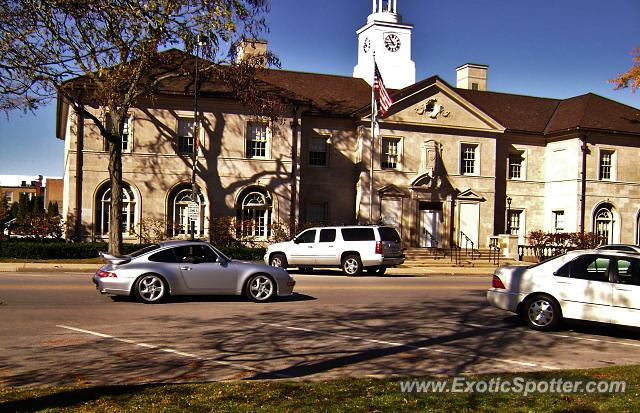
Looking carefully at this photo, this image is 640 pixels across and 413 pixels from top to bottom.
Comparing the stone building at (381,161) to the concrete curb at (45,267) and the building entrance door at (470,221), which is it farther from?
the concrete curb at (45,267)

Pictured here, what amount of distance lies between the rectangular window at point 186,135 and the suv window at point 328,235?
11224mm

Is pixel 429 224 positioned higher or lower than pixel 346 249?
higher

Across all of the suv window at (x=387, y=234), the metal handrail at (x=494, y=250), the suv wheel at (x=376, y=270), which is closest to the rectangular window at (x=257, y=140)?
the suv wheel at (x=376, y=270)

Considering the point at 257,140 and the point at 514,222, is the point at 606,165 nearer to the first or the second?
the point at 514,222

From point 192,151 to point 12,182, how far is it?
101 m

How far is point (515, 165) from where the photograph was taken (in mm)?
43469

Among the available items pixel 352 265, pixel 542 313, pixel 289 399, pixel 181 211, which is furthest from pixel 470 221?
pixel 289 399

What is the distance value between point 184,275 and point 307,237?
37.4 ft

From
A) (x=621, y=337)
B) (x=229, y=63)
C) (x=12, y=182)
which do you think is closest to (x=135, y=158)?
(x=229, y=63)

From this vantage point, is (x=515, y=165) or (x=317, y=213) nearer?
(x=317, y=213)

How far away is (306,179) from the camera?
38.1m

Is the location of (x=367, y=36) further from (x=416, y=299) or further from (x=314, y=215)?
(x=416, y=299)

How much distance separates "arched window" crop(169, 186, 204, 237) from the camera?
34.6 metres

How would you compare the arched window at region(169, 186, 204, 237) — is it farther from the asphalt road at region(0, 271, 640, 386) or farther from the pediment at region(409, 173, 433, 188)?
the asphalt road at region(0, 271, 640, 386)
